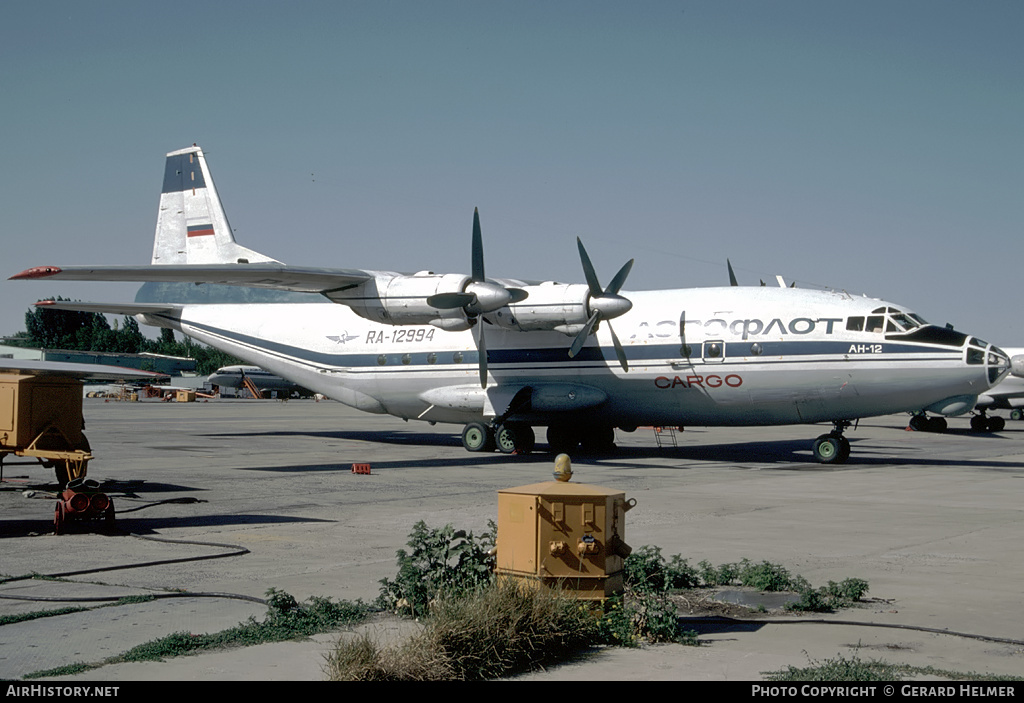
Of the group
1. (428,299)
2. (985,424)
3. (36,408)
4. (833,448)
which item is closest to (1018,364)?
(985,424)

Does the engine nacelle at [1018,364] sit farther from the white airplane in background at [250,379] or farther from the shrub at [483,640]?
the white airplane in background at [250,379]

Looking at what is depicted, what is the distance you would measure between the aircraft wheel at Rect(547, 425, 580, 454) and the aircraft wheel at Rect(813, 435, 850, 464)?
6.81 metres

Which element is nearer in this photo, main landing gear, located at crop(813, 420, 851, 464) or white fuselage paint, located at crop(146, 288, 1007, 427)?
white fuselage paint, located at crop(146, 288, 1007, 427)

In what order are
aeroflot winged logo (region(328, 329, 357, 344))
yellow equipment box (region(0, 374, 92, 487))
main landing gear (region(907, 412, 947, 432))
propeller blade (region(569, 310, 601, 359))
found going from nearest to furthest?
yellow equipment box (region(0, 374, 92, 487))
propeller blade (region(569, 310, 601, 359))
aeroflot winged logo (region(328, 329, 357, 344))
main landing gear (region(907, 412, 947, 432))

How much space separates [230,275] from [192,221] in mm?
11211

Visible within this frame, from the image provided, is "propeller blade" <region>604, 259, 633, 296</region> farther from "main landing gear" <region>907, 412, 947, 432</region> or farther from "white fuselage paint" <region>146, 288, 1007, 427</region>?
"main landing gear" <region>907, 412, 947, 432</region>

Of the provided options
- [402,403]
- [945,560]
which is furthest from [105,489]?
[402,403]

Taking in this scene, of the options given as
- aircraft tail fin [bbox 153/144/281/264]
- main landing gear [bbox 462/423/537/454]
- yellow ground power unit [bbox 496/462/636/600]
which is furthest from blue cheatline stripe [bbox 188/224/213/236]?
yellow ground power unit [bbox 496/462/636/600]

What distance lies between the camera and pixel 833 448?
76.3 ft

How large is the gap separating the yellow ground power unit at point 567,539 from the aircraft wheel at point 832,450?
684 inches

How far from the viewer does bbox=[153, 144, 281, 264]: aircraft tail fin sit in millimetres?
31469

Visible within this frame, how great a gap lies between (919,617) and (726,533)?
Answer: 180 inches

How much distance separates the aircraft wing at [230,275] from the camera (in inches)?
786

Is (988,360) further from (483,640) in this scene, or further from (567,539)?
(483,640)
